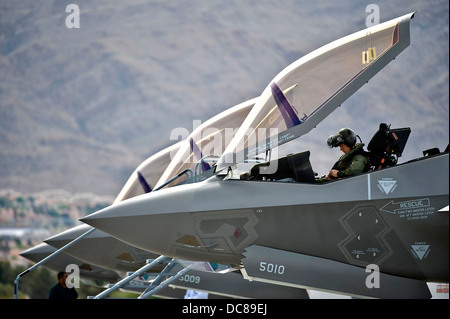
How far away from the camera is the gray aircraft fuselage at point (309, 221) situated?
4988 mm

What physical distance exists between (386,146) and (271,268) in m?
1.85

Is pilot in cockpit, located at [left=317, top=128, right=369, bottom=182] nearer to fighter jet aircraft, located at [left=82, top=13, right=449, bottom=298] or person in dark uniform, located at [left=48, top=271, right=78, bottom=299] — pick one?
fighter jet aircraft, located at [left=82, top=13, right=449, bottom=298]

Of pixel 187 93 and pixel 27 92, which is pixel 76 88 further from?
pixel 187 93

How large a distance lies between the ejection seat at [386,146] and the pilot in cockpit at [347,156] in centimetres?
10

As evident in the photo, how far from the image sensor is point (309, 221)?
5137mm

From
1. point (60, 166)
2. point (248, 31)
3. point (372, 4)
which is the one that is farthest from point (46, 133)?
point (372, 4)

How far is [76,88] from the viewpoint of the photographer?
26078 mm

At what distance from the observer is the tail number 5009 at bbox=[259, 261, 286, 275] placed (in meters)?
5.13

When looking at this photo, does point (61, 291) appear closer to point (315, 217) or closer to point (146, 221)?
point (146, 221)

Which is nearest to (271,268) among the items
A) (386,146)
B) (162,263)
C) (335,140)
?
(335,140)

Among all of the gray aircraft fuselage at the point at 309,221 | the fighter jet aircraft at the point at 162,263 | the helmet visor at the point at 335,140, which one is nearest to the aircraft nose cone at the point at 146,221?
the gray aircraft fuselage at the point at 309,221

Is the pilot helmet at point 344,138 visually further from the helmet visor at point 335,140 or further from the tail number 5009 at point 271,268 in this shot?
the tail number 5009 at point 271,268

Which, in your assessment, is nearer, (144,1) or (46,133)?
(144,1)

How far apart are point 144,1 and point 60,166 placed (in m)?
7.85
